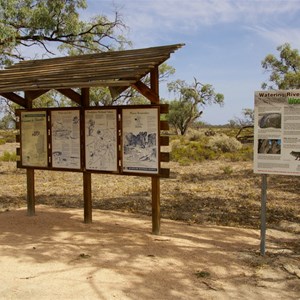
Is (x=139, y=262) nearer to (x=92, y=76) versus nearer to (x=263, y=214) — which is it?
(x=263, y=214)

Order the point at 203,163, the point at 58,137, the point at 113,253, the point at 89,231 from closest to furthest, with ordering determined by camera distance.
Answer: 1. the point at 113,253
2. the point at 89,231
3. the point at 58,137
4. the point at 203,163

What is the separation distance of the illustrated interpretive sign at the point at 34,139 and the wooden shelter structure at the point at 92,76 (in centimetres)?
25

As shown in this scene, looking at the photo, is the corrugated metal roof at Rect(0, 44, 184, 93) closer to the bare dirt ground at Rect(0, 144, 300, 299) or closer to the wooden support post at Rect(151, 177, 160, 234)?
the wooden support post at Rect(151, 177, 160, 234)

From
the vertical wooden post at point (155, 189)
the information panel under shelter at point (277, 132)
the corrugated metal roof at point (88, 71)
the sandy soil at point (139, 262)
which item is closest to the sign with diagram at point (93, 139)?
the vertical wooden post at point (155, 189)

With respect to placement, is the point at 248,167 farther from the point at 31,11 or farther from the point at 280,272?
the point at 280,272

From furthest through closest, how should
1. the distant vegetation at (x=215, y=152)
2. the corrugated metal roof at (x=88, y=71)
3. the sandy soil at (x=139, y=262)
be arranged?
the distant vegetation at (x=215, y=152), the corrugated metal roof at (x=88, y=71), the sandy soil at (x=139, y=262)

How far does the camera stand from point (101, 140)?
6559mm

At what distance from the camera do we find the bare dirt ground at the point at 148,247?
412cm

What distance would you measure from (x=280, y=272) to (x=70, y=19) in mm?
9448

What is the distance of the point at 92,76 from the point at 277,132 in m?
2.70

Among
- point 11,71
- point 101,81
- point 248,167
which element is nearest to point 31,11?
point 11,71

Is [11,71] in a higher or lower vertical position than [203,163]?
higher

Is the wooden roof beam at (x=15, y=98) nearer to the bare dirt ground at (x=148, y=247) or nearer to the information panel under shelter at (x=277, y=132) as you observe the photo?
the bare dirt ground at (x=148, y=247)

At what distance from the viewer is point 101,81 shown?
544 centimetres
